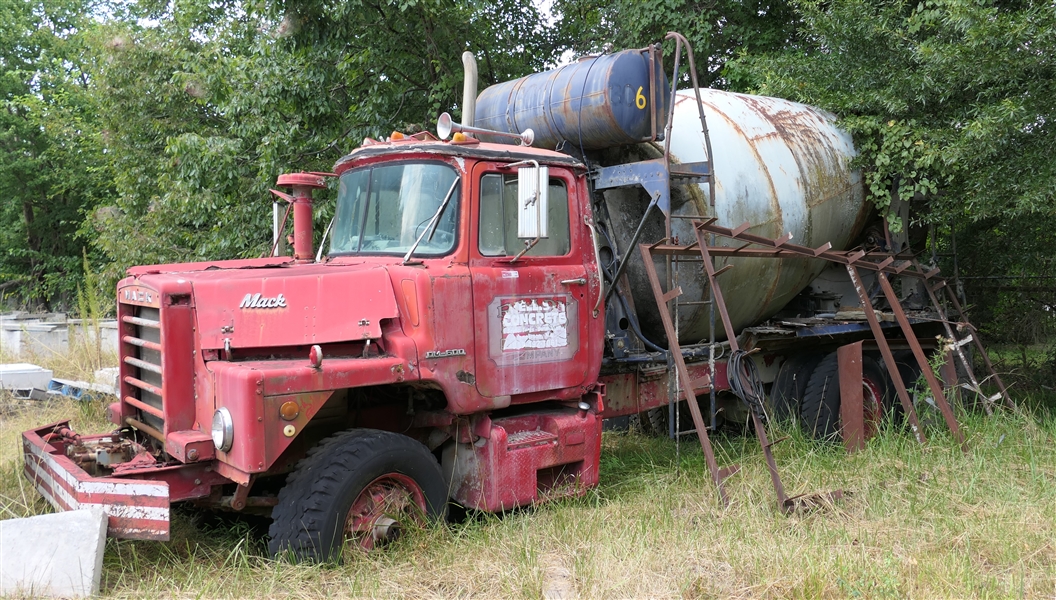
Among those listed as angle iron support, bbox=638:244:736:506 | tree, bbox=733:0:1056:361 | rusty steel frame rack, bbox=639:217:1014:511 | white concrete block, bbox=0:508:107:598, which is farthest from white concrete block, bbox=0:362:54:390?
tree, bbox=733:0:1056:361

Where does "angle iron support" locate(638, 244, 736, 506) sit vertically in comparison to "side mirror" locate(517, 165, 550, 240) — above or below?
below

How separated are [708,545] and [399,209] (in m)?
2.83

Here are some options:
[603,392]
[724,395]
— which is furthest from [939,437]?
[603,392]

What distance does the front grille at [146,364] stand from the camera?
5191 mm

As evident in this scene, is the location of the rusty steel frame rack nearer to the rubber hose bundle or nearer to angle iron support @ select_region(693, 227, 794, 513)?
angle iron support @ select_region(693, 227, 794, 513)

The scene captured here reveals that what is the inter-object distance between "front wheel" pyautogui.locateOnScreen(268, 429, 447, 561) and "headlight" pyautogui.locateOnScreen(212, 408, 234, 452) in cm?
42

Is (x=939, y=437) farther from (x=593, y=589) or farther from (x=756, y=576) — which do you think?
(x=593, y=589)

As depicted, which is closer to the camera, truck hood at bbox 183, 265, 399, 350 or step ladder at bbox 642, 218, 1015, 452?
truck hood at bbox 183, 265, 399, 350

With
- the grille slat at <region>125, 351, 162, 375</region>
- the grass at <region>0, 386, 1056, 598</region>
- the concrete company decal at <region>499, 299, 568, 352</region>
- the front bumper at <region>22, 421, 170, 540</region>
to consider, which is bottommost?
the grass at <region>0, 386, 1056, 598</region>

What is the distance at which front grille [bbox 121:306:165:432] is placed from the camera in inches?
204

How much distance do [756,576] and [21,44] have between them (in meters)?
25.6

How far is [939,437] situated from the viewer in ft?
23.6

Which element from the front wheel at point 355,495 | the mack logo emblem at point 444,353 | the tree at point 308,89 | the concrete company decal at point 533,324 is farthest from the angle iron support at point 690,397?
the tree at point 308,89

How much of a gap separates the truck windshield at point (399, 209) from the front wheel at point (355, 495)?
1254 mm
